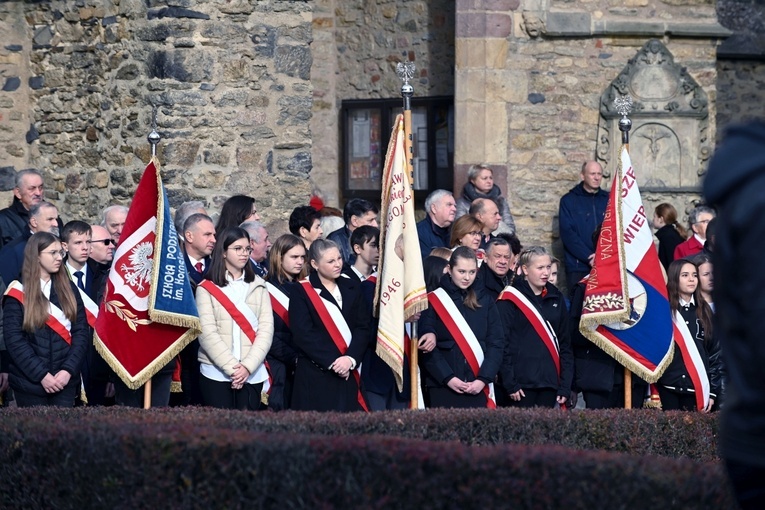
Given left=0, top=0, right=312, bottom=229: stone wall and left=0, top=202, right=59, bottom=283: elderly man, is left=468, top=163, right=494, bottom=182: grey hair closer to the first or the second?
left=0, top=0, right=312, bottom=229: stone wall

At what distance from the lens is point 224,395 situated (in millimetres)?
8859

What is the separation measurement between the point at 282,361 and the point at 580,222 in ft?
17.1

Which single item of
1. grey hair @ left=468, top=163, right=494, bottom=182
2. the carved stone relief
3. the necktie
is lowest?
the necktie

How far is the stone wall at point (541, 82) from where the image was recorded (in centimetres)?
1410

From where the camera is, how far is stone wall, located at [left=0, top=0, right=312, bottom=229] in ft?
40.8

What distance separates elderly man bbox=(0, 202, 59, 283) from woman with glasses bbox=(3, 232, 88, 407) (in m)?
0.73

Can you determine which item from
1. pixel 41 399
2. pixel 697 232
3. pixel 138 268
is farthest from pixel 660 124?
pixel 41 399

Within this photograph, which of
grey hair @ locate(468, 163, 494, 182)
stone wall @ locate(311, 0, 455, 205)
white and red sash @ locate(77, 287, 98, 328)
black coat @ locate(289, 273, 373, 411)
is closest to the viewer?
black coat @ locate(289, 273, 373, 411)

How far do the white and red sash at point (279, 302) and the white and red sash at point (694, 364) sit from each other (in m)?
2.74

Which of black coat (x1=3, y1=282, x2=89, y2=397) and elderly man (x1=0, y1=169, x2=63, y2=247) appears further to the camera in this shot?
elderly man (x1=0, y1=169, x2=63, y2=247)

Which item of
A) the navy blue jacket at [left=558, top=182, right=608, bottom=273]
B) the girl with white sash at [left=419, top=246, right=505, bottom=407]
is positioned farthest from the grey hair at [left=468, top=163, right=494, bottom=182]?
the girl with white sash at [left=419, top=246, right=505, bottom=407]

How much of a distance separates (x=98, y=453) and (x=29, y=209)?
5307mm

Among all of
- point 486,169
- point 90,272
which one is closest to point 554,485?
point 90,272

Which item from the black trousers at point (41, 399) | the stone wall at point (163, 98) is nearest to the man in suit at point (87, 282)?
the black trousers at point (41, 399)
